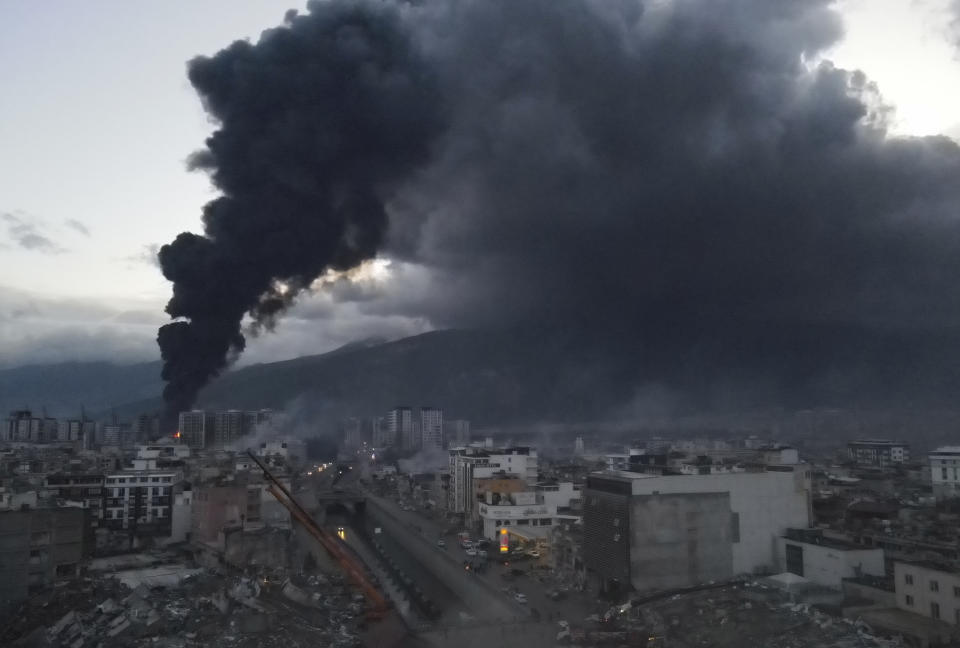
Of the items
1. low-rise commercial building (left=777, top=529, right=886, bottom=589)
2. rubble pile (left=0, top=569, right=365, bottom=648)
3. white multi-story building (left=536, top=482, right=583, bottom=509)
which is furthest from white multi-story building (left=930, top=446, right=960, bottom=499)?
rubble pile (left=0, top=569, right=365, bottom=648)

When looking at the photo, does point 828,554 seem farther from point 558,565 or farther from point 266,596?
point 266,596

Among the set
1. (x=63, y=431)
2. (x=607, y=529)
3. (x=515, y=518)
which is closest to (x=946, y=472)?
(x=515, y=518)

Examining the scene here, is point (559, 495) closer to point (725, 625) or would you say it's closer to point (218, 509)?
point (218, 509)

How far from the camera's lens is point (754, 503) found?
42.6 m

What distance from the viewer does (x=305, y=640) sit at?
2842cm

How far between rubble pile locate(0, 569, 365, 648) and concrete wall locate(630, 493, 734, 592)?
13.9m

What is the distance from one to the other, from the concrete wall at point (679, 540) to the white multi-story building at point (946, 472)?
115 ft

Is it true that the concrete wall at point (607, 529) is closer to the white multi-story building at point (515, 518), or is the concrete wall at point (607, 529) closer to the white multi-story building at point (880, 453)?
the white multi-story building at point (515, 518)

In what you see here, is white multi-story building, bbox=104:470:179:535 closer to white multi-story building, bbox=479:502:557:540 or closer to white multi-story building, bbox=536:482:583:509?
white multi-story building, bbox=479:502:557:540

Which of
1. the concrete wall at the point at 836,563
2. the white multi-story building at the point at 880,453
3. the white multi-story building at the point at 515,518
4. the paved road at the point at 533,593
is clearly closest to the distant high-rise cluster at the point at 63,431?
the white multi-story building at the point at 515,518

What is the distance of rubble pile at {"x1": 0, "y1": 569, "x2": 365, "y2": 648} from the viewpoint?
2706 centimetres

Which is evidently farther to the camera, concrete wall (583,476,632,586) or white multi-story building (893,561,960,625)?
concrete wall (583,476,632,586)

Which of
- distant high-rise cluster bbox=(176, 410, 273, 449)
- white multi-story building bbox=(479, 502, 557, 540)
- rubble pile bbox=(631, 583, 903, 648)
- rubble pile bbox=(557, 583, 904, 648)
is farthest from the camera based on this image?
distant high-rise cluster bbox=(176, 410, 273, 449)

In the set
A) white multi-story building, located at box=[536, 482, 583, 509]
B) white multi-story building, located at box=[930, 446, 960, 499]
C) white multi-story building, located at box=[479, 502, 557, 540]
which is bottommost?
white multi-story building, located at box=[479, 502, 557, 540]
